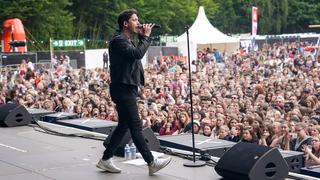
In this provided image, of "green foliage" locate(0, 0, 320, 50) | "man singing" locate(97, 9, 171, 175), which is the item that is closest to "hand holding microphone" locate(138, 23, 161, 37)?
"man singing" locate(97, 9, 171, 175)

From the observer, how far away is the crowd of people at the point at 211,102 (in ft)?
29.5

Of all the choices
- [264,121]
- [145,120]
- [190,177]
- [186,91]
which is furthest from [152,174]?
[186,91]

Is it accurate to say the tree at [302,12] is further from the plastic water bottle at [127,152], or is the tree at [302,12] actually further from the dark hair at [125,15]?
the dark hair at [125,15]

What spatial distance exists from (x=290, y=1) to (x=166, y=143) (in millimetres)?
63000

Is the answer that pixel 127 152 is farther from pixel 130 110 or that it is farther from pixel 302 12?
pixel 302 12

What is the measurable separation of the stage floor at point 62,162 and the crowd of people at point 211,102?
77cm

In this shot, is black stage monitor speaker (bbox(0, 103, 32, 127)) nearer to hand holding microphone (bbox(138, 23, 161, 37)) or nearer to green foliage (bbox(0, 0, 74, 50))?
hand holding microphone (bbox(138, 23, 161, 37))

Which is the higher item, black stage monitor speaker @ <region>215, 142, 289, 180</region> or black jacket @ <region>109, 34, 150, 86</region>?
black jacket @ <region>109, 34, 150, 86</region>

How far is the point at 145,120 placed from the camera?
11.3 meters

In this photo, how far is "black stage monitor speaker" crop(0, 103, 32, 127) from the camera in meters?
8.95

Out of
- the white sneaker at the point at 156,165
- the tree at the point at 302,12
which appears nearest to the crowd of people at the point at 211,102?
the white sneaker at the point at 156,165

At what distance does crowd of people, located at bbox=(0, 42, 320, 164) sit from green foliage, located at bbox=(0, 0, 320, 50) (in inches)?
613

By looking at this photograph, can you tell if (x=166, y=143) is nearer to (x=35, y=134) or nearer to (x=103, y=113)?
(x=35, y=134)

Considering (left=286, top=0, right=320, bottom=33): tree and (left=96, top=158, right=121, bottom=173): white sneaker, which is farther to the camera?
(left=286, top=0, right=320, bottom=33): tree
